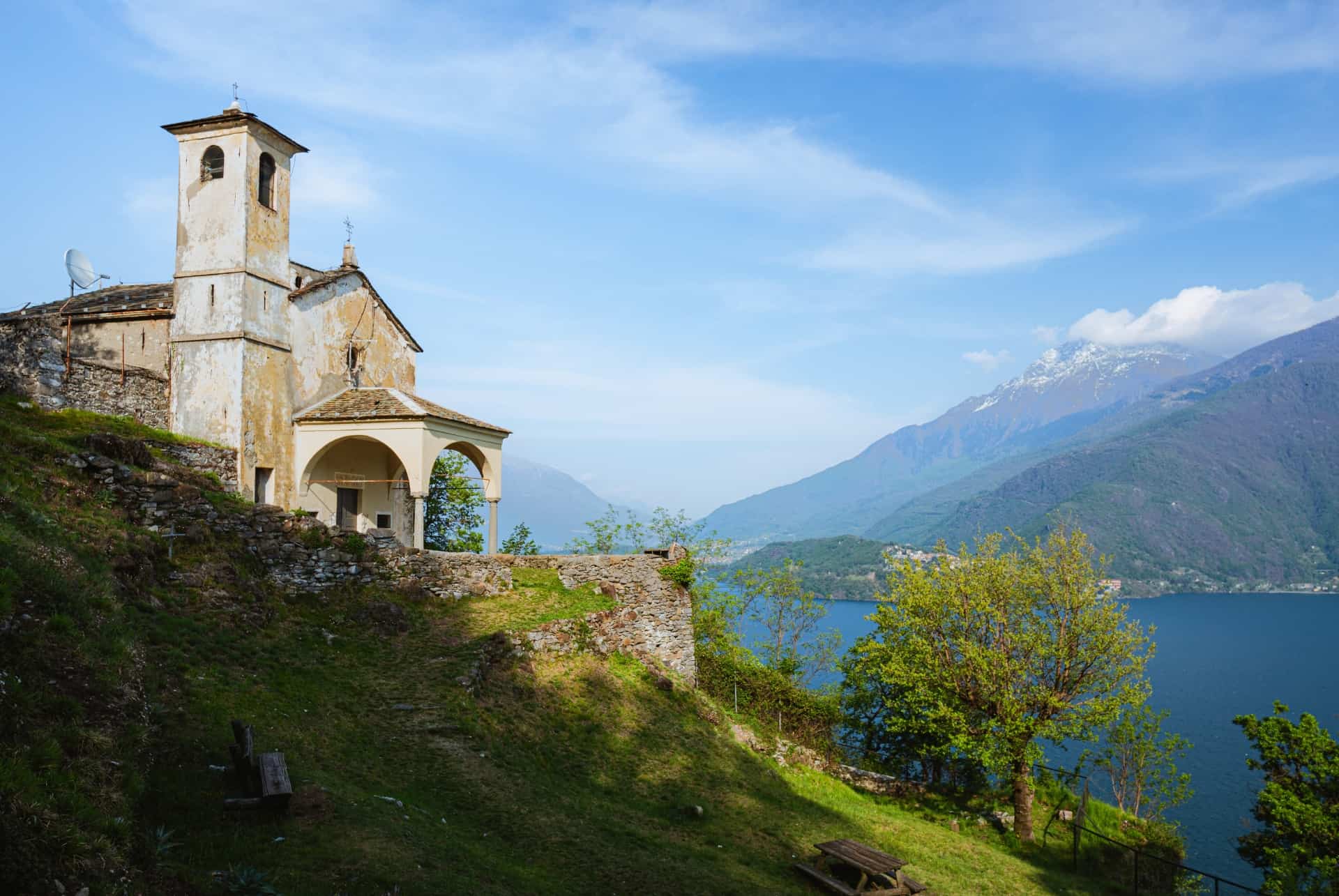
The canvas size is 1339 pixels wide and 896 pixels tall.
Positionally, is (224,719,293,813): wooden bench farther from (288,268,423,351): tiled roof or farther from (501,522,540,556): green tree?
(501,522,540,556): green tree

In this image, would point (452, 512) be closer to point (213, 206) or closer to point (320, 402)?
point (320, 402)

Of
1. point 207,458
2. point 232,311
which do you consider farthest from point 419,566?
point 232,311

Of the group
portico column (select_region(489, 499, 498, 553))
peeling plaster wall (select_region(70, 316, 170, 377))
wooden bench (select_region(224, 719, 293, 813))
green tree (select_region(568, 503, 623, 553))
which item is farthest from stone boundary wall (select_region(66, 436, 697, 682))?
green tree (select_region(568, 503, 623, 553))

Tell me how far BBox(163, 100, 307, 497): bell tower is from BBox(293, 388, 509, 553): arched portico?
988 mm

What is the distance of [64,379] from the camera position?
21016mm

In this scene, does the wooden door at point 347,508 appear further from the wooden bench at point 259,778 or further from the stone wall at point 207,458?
the wooden bench at point 259,778

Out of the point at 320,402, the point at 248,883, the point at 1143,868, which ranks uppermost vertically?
the point at 320,402

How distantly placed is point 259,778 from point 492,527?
17752 mm

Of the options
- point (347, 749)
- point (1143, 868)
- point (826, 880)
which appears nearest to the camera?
point (347, 749)

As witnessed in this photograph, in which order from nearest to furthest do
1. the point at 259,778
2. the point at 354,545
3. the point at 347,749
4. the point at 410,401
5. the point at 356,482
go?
the point at 259,778 < the point at 347,749 < the point at 354,545 < the point at 410,401 < the point at 356,482

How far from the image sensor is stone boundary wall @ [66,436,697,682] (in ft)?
53.7

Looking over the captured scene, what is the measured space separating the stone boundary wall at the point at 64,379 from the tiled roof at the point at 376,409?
→ 12.6 ft

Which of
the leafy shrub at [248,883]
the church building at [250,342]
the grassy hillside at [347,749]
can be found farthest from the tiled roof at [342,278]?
the leafy shrub at [248,883]

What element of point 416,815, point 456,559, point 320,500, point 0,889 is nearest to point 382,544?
point 456,559
